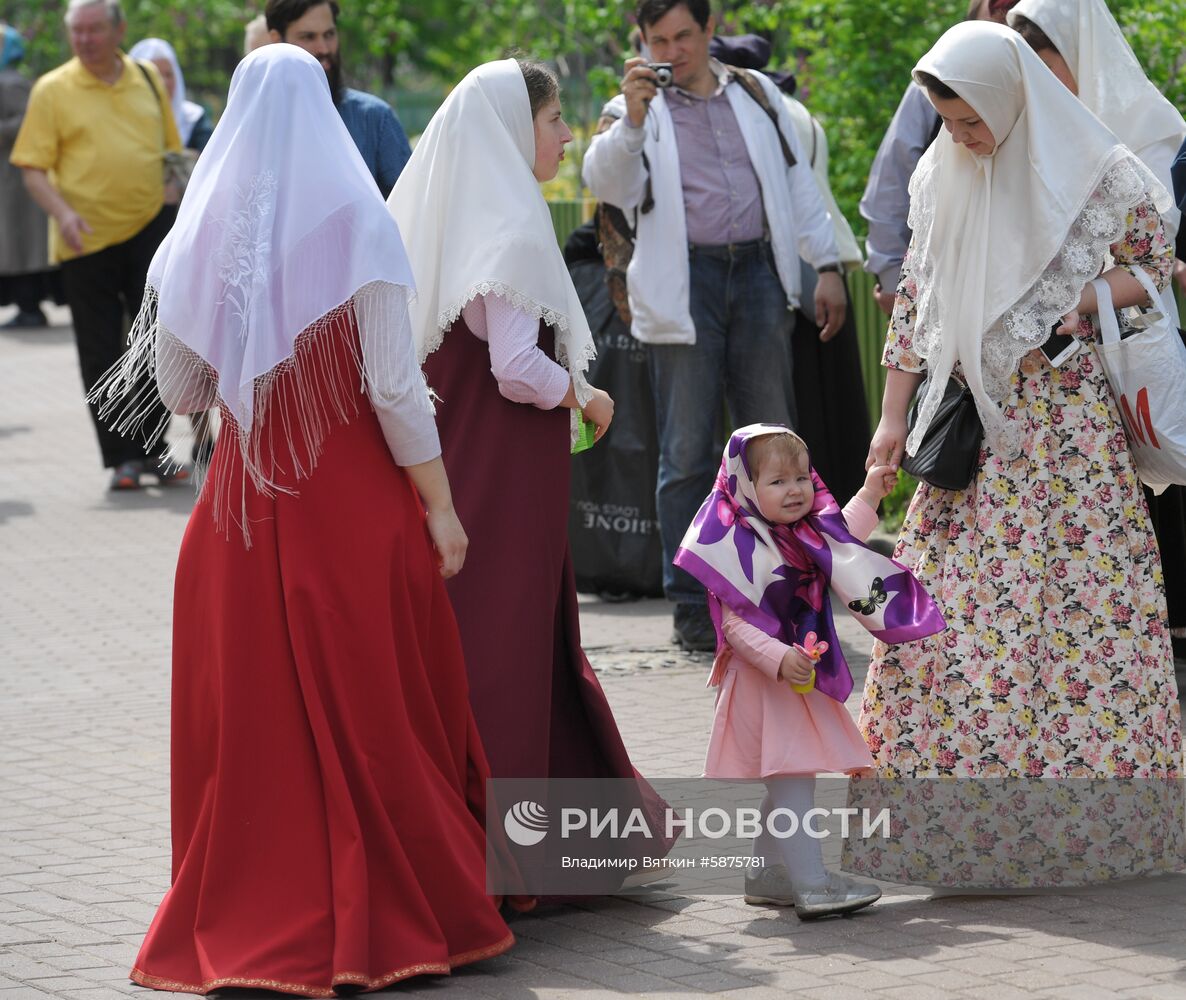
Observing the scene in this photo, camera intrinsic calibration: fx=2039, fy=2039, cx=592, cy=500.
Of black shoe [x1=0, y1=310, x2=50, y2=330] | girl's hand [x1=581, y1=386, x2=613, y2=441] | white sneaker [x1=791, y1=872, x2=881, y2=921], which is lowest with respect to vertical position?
white sneaker [x1=791, y1=872, x2=881, y2=921]

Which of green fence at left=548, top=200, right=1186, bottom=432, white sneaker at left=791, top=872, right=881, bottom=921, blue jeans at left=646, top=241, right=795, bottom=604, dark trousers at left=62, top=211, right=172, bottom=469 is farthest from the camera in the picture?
dark trousers at left=62, top=211, right=172, bottom=469

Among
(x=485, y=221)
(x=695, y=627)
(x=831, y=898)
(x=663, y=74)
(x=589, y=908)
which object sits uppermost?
(x=663, y=74)

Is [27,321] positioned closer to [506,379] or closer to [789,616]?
[506,379]

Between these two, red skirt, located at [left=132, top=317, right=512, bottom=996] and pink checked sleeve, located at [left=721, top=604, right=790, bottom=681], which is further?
pink checked sleeve, located at [left=721, top=604, right=790, bottom=681]

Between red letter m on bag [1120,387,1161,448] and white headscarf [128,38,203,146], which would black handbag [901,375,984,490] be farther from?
white headscarf [128,38,203,146]

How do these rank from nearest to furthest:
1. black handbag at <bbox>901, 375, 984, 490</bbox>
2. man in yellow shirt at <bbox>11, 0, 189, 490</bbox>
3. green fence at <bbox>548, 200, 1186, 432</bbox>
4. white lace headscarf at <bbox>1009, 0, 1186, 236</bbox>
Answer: black handbag at <bbox>901, 375, 984, 490</bbox> → white lace headscarf at <bbox>1009, 0, 1186, 236</bbox> → green fence at <bbox>548, 200, 1186, 432</bbox> → man in yellow shirt at <bbox>11, 0, 189, 490</bbox>

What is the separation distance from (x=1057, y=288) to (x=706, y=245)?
265cm

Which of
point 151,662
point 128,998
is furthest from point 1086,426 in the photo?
point 151,662

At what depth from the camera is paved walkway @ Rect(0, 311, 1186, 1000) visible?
13.7 ft

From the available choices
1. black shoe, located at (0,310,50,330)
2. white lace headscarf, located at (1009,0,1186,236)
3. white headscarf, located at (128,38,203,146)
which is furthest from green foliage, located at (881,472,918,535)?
black shoe, located at (0,310,50,330)

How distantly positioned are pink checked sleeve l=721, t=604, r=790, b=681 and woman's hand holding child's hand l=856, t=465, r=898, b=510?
476mm

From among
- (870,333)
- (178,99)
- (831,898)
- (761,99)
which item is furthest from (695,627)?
(178,99)

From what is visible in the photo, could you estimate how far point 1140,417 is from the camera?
4.77 meters

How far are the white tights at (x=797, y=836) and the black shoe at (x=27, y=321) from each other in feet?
51.4
